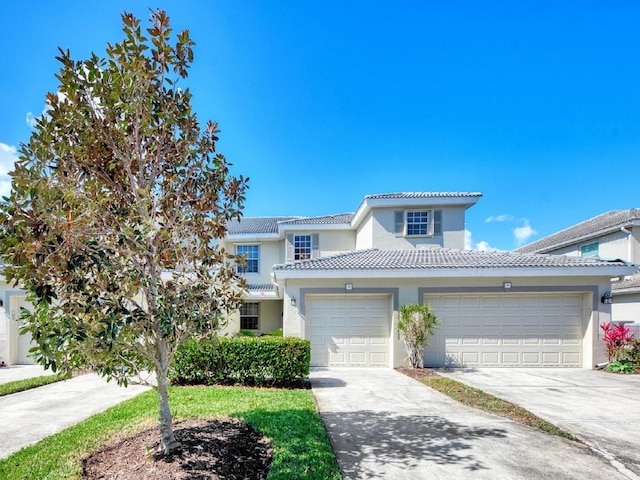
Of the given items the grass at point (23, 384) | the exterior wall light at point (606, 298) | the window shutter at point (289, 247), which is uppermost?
the window shutter at point (289, 247)

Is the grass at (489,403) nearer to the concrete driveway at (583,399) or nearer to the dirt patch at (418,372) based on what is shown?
the concrete driveway at (583,399)

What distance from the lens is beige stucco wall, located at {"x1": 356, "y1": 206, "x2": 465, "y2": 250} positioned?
15.3 meters

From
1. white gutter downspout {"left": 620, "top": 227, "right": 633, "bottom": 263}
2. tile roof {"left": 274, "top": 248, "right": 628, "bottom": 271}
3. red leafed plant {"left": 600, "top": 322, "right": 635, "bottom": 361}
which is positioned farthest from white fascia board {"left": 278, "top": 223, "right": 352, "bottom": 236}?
white gutter downspout {"left": 620, "top": 227, "right": 633, "bottom": 263}

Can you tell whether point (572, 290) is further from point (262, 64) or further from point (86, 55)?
point (86, 55)

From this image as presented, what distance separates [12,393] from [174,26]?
963cm

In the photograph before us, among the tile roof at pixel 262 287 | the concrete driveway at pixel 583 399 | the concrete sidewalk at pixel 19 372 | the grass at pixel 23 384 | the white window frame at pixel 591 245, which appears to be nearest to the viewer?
the concrete driveway at pixel 583 399

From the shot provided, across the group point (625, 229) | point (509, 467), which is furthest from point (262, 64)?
point (625, 229)

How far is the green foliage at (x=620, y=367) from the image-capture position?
391 inches

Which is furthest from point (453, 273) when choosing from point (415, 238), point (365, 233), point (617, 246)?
point (617, 246)

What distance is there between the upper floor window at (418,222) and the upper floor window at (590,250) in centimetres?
1200

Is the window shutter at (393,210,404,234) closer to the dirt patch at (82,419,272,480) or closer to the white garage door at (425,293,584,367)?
the white garage door at (425,293,584,367)

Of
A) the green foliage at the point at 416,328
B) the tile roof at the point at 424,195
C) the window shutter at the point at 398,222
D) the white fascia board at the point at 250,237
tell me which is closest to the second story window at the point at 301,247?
the white fascia board at the point at 250,237

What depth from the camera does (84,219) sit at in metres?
3.18

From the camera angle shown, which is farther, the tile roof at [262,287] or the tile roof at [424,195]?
the tile roof at [262,287]
